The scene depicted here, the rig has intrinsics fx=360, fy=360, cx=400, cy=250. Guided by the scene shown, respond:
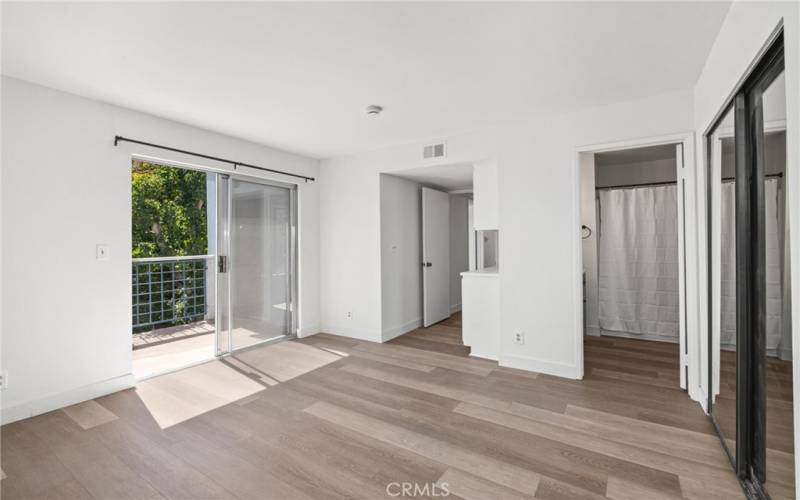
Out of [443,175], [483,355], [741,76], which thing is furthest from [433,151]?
[741,76]

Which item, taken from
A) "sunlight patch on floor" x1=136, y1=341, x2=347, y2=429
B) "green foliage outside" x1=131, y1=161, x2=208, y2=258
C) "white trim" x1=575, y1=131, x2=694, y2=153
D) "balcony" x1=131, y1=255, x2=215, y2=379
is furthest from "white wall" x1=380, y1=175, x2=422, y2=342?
"green foliage outside" x1=131, y1=161, x2=208, y2=258

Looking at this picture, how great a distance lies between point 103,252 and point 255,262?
1.53 metres

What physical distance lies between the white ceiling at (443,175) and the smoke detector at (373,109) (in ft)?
3.73

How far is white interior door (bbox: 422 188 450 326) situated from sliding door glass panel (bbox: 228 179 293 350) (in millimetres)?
1890

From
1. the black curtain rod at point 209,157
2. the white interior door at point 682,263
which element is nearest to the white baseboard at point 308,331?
the black curtain rod at point 209,157

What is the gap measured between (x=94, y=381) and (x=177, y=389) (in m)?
0.60

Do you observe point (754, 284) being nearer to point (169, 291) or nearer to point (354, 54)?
point (354, 54)

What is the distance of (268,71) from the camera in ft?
8.09

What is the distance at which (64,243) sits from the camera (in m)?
2.75

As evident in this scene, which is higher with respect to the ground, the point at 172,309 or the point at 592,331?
the point at 172,309

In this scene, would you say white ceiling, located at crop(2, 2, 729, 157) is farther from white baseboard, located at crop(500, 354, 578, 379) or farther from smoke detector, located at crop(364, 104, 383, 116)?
white baseboard, located at crop(500, 354, 578, 379)

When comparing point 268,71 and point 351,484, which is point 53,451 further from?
point 268,71

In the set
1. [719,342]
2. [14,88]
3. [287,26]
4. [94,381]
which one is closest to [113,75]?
[14,88]

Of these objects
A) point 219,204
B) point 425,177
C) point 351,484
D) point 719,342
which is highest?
point 425,177
